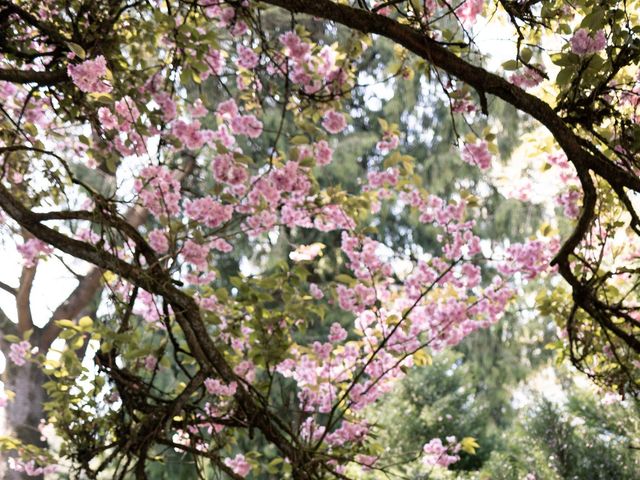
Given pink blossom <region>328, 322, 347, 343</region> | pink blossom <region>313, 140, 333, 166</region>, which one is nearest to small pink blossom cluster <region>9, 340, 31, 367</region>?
pink blossom <region>328, 322, 347, 343</region>

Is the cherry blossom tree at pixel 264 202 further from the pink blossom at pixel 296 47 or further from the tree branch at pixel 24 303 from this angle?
the tree branch at pixel 24 303

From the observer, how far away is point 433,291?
4086 mm

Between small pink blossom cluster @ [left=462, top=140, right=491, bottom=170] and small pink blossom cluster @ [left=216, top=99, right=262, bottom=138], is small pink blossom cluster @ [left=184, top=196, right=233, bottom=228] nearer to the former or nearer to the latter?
small pink blossom cluster @ [left=216, top=99, right=262, bottom=138]

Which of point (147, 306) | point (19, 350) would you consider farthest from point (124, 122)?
point (19, 350)

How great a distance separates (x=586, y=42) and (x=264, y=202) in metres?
1.77

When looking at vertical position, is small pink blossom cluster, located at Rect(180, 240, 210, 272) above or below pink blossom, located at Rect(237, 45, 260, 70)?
below

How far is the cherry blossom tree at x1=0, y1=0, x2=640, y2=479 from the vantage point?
1.93 metres

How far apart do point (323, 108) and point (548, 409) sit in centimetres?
278

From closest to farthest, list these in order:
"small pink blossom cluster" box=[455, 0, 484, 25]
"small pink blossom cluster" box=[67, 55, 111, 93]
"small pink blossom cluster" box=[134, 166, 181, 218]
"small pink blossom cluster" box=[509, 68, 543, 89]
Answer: "small pink blossom cluster" box=[67, 55, 111, 93] < "small pink blossom cluster" box=[509, 68, 543, 89] < "small pink blossom cluster" box=[134, 166, 181, 218] < "small pink blossom cluster" box=[455, 0, 484, 25]

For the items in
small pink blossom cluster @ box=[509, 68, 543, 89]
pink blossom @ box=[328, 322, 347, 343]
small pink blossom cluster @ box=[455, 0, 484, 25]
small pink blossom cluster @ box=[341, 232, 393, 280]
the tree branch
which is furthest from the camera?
the tree branch

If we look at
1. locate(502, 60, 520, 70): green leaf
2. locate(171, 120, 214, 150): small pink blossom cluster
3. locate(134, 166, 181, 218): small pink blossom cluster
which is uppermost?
locate(171, 120, 214, 150): small pink blossom cluster

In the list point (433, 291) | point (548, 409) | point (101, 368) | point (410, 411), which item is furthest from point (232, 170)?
point (410, 411)

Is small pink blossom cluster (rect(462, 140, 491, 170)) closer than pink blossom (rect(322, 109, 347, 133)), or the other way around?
pink blossom (rect(322, 109, 347, 133))

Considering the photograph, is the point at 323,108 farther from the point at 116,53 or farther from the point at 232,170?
the point at 116,53
